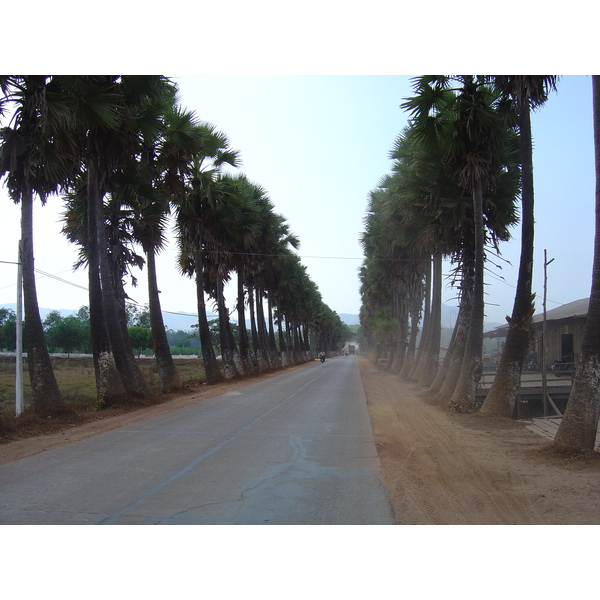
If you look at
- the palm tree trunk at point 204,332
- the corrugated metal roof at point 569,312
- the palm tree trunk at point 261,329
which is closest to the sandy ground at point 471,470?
the palm tree trunk at point 204,332

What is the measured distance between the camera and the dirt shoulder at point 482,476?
5902mm

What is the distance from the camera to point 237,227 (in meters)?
29.0

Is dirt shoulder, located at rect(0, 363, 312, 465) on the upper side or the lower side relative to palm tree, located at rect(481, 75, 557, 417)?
lower

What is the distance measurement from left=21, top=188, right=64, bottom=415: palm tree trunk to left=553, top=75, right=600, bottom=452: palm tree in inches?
438

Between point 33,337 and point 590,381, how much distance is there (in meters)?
11.8

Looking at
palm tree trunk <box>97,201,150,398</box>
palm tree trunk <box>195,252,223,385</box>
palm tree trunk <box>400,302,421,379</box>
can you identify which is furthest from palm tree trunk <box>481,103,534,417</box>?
palm tree trunk <box>400,302,421,379</box>

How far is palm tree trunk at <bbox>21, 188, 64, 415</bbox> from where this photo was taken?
12820 millimetres

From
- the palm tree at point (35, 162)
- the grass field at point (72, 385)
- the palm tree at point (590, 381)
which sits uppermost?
the palm tree at point (35, 162)

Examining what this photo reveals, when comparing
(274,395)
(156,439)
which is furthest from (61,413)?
(274,395)

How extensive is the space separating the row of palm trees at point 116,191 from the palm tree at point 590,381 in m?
10.3

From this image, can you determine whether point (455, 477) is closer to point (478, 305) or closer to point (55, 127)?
point (478, 305)

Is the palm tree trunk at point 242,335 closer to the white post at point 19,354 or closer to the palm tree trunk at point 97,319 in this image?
the palm tree trunk at point 97,319

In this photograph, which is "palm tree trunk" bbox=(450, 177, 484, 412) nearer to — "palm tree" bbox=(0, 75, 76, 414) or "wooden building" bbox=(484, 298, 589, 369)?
"palm tree" bbox=(0, 75, 76, 414)

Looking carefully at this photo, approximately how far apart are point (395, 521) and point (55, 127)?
34.2 ft
